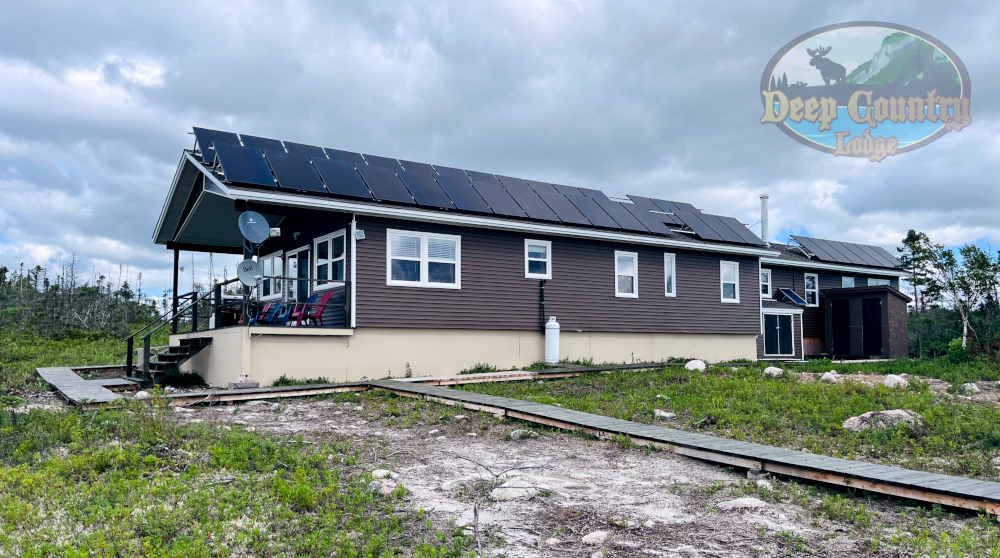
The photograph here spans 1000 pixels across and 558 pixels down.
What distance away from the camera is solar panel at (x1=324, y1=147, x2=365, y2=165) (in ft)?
57.5

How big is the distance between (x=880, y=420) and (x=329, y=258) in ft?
36.1

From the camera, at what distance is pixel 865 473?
5312mm

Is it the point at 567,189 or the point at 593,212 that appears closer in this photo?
the point at 593,212

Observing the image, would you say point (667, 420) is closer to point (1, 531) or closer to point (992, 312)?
point (1, 531)

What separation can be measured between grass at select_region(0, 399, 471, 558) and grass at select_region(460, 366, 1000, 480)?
4583 millimetres

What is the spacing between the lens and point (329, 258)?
49.0 ft

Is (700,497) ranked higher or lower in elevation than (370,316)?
lower

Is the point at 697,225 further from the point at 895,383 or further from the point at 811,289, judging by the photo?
the point at 811,289

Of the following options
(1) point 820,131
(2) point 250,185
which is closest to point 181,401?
(2) point 250,185

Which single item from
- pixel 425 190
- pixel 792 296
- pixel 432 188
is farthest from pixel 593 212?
pixel 792 296

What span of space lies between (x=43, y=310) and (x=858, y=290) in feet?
99.7

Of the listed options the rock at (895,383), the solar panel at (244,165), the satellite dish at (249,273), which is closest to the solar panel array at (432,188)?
the solar panel at (244,165)

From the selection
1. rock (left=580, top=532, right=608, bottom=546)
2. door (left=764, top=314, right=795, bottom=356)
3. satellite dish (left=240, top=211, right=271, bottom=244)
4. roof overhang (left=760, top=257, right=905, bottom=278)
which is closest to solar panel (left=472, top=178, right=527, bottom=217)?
satellite dish (left=240, top=211, right=271, bottom=244)

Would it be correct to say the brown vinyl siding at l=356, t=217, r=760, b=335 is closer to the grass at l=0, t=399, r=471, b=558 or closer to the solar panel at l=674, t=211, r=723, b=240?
the solar panel at l=674, t=211, r=723, b=240
